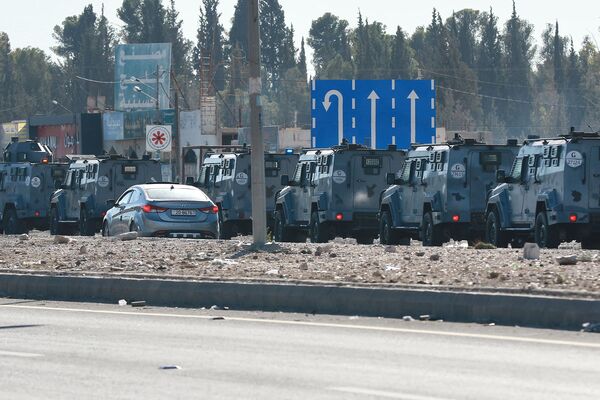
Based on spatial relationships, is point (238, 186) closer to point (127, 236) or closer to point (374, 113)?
point (374, 113)

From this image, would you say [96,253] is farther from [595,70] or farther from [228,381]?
[595,70]

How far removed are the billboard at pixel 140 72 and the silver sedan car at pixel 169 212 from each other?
3008 inches

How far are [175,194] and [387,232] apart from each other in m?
4.52

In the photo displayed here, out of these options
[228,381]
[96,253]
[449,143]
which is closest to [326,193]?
[449,143]

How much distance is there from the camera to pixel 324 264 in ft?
72.2

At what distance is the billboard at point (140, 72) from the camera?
110 meters

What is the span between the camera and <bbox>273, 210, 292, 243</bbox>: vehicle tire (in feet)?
119

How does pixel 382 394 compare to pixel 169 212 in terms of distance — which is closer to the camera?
pixel 382 394

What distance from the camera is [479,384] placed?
425 inches

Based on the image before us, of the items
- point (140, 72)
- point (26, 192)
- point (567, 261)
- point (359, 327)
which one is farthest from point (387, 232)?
point (140, 72)

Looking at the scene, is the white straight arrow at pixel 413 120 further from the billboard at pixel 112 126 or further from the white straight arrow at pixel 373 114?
the billboard at pixel 112 126

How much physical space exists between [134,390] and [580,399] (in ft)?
10.1

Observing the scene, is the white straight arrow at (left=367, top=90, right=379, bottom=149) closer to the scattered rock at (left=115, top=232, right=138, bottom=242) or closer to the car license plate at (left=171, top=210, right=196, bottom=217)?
the car license plate at (left=171, top=210, right=196, bottom=217)

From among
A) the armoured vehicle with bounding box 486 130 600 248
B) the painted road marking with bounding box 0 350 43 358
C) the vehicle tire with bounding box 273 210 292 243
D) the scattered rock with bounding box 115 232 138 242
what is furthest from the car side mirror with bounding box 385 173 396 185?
the painted road marking with bounding box 0 350 43 358
